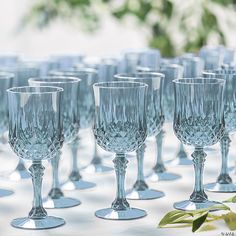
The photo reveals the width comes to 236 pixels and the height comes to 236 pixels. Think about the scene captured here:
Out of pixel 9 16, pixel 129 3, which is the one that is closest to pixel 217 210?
pixel 129 3

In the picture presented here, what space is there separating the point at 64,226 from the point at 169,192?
1.03 feet

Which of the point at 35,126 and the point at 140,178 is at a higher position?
the point at 35,126

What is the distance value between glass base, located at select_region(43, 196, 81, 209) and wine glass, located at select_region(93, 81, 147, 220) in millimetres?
90

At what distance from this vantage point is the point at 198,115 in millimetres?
1530

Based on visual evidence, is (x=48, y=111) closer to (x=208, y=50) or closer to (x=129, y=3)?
(x=208, y=50)

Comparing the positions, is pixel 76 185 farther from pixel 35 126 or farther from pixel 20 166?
pixel 35 126

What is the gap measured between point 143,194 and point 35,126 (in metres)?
0.30

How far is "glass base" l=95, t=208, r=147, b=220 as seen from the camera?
4.75 ft

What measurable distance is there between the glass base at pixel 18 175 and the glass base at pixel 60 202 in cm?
18

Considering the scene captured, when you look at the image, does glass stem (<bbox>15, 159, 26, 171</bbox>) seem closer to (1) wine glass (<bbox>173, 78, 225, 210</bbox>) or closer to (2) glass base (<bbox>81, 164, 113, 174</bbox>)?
(2) glass base (<bbox>81, 164, 113, 174</bbox>)

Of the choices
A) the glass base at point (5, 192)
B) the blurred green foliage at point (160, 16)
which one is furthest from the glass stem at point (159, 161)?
the blurred green foliage at point (160, 16)

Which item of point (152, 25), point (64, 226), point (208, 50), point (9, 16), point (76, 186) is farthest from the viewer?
point (9, 16)

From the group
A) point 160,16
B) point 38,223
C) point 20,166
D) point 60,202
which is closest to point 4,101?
point 20,166

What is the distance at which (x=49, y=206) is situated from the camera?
157 cm
